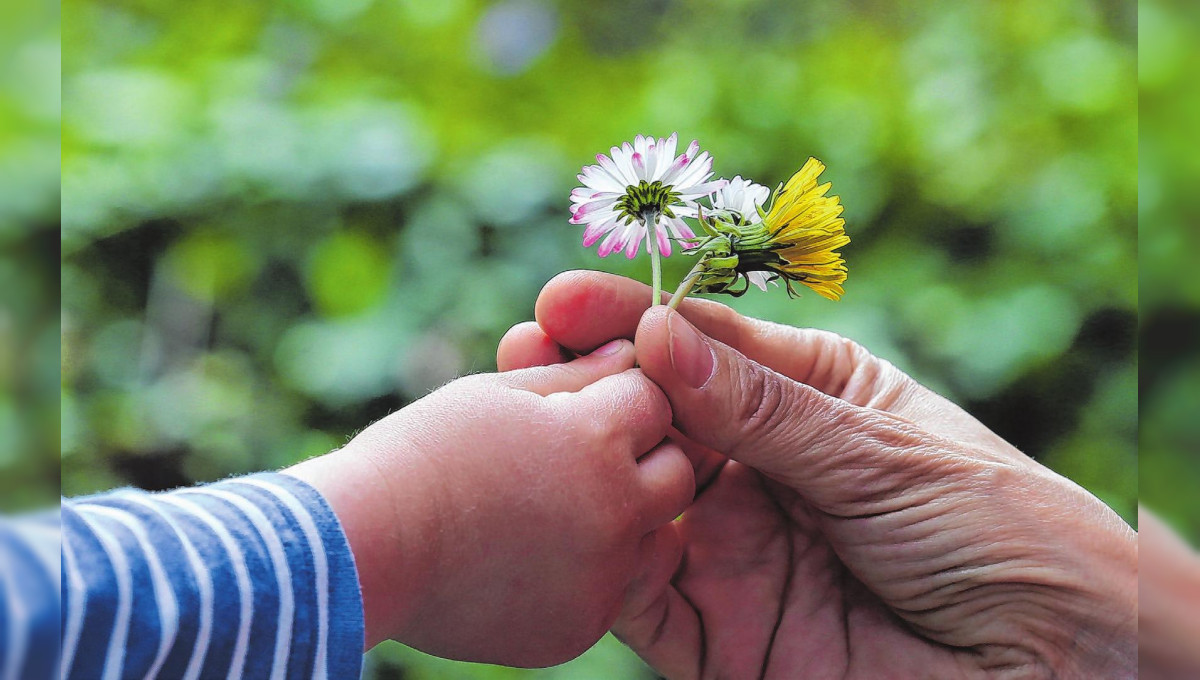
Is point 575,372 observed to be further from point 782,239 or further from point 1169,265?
point 1169,265

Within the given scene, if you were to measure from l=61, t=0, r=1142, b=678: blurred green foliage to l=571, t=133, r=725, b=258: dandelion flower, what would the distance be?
316mm

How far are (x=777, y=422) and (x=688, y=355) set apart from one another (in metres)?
0.06

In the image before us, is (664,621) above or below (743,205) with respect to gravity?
below

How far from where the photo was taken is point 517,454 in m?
0.42

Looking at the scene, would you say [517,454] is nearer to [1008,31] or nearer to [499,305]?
[499,305]

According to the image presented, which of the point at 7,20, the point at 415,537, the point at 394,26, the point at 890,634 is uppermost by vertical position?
the point at 394,26

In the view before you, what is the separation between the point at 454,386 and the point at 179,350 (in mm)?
547

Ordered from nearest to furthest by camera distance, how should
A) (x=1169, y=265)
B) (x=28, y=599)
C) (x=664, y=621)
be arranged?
(x=28, y=599) < (x=1169, y=265) < (x=664, y=621)

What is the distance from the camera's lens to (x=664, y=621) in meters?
0.57

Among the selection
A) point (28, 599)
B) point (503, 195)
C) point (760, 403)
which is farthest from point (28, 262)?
point (503, 195)

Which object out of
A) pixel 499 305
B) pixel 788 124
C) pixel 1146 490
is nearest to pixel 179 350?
pixel 499 305

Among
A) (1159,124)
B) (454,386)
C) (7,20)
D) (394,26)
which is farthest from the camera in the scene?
(394,26)

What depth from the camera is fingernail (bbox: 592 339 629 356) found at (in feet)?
1.69

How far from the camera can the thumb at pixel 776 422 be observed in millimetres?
468
